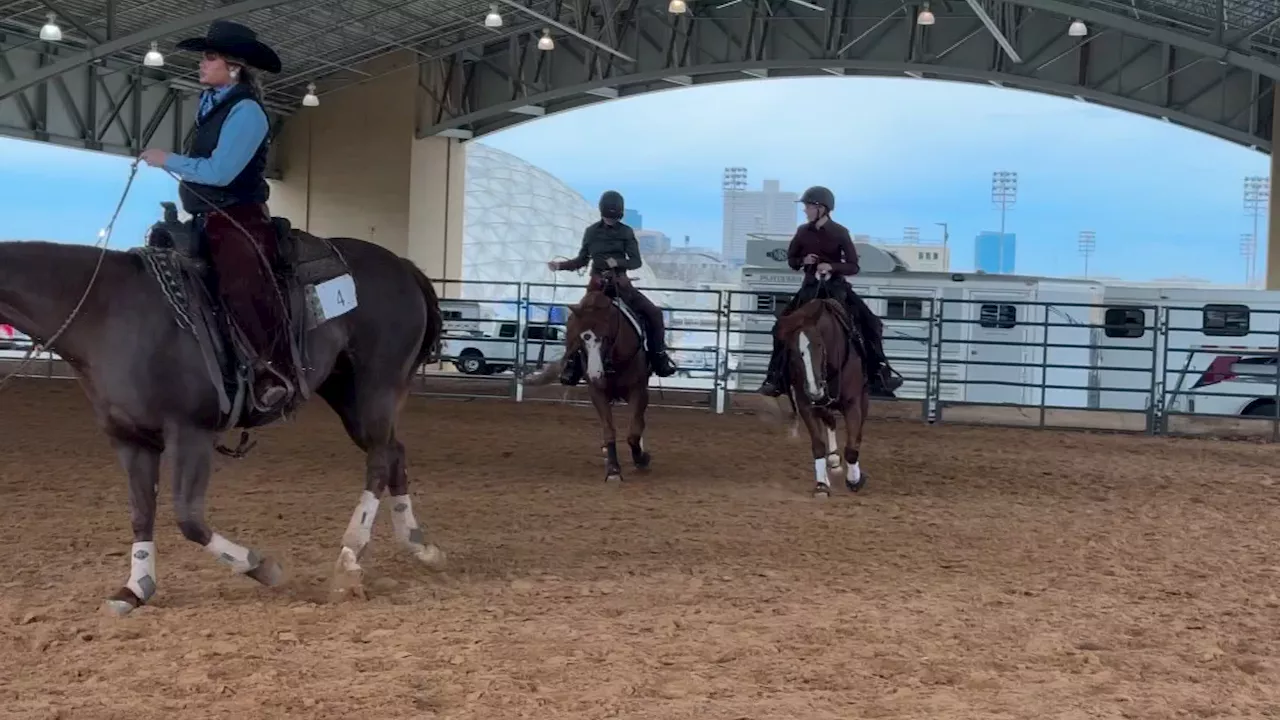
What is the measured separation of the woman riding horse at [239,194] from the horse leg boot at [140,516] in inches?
17.7

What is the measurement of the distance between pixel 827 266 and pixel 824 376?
77 centimetres

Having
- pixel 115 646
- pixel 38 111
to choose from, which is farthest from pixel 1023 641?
pixel 38 111

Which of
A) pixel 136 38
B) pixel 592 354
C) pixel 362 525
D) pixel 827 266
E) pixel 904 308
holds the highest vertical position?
pixel 136 38

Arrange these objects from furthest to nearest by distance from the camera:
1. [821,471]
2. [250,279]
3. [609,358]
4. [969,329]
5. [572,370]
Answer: [969,329], [572,370], [609,358], [821,471], [250,279]

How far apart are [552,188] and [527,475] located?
132 feet

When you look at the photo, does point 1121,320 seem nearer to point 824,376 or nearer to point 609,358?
point 824,376

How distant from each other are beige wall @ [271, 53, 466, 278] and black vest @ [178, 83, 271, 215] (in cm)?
2046

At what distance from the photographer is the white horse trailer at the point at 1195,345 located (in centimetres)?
1462

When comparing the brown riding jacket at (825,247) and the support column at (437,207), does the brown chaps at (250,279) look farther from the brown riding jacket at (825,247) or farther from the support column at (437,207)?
the support column at (437,207)

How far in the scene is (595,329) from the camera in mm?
7965

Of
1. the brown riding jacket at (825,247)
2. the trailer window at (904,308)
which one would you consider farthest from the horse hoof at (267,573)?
the trailer window at (904,308)

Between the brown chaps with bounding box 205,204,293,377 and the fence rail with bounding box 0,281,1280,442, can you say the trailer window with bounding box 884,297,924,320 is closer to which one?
the fence rail with bounding box 0,281,1280,442

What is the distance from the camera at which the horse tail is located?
5242mm

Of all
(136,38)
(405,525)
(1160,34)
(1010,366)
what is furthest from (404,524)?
(1160,34)
